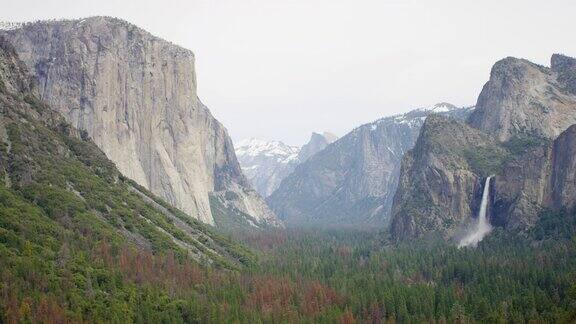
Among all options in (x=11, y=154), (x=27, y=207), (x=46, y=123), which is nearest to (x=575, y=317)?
(x=27, y=207)

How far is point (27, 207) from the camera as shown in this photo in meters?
125

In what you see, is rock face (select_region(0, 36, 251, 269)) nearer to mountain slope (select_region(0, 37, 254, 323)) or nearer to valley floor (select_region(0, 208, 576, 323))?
mountain slope (select_region(0, 37, 254, 323))

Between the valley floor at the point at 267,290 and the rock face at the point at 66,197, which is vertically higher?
the rock face at the point at 66,197

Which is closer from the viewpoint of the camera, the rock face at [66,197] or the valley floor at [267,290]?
the valley floor at [267,290]

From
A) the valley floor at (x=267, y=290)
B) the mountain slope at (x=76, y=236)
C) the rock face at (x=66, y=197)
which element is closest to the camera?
the mountain slope at (x=76, y=236)

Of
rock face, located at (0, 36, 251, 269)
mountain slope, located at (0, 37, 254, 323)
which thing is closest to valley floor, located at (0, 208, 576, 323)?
mountain slope, located at (0, 37, 254, 323)

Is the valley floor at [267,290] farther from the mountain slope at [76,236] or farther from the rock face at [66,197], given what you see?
the rock face at [66,197]

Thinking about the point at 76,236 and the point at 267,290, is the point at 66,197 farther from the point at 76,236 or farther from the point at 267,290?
the point at 267,290

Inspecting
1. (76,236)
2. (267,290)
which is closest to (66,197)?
(76,236)

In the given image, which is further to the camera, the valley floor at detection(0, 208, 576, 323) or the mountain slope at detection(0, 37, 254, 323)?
the valley floor at detection(0, 208, 576, 323)

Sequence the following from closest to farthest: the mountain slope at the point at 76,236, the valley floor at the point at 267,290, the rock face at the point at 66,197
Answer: the mountain slope at the point at 76,236 → the valley floor at the point at 267,290 → the rock face at the point at 66,197

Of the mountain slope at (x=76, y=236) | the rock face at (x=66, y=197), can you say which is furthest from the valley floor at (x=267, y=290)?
the rock face at (x=66, y=197)

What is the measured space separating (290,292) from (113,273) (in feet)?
118

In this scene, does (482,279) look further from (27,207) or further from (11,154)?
(11,154)
